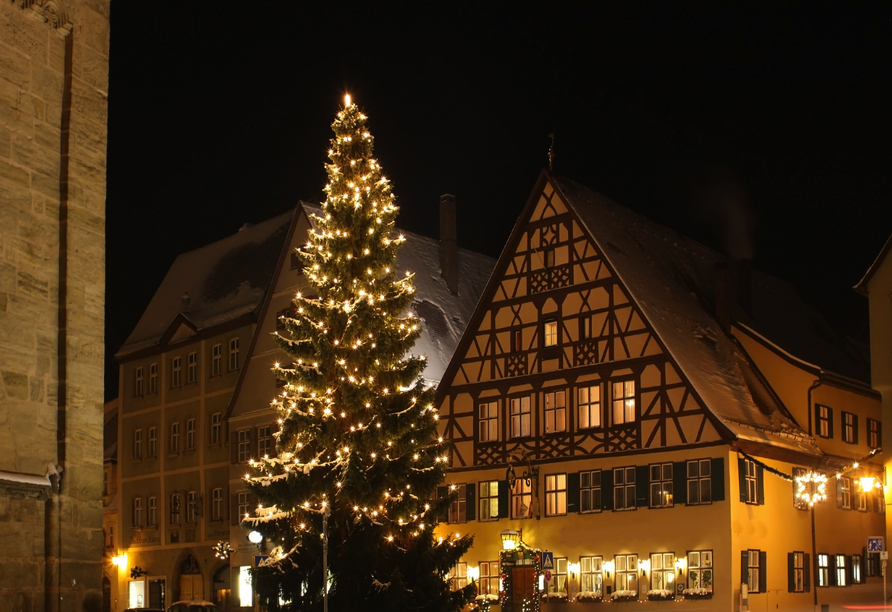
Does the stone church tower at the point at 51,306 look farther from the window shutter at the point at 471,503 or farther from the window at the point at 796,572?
the window at the point at 796,572

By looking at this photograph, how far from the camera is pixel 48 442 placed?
39.4 ft

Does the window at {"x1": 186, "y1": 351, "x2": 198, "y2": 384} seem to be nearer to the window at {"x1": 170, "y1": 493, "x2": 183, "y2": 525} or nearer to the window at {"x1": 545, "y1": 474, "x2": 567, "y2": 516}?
the window at {"x1": 170, "y1": 493, "x2": 183, "y2": 525}

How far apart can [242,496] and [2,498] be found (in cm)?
3100

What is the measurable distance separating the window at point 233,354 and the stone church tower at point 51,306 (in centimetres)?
3150

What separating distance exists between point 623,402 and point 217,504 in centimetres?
1609

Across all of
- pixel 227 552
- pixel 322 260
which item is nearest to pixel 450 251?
pixel 227 552

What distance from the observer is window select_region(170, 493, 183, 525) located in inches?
1788

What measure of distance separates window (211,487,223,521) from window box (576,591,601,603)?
14354 mm

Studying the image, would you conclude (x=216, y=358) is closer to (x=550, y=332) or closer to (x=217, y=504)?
(x=217, y=504)

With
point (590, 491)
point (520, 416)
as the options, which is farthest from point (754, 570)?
point (520, 416)

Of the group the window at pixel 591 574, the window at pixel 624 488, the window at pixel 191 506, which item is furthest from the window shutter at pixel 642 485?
the window at pixel 191 506

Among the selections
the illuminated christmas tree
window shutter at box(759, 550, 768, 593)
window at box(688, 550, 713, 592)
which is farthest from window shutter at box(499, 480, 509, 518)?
the illuminated christmas tree

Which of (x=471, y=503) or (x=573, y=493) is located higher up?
(x=573, y=493)

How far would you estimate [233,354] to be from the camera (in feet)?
145
